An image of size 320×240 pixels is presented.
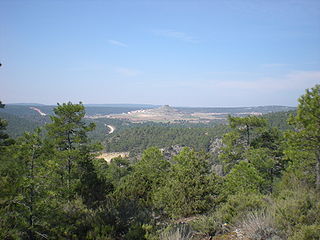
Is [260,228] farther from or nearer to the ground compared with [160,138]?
farther from the ground

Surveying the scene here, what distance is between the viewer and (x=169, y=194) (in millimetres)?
9766

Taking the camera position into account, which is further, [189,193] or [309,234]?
[189,193]

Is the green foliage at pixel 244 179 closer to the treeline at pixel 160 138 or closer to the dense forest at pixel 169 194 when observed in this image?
the dense forest at pixel 169 194

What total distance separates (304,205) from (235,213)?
66.5 inches

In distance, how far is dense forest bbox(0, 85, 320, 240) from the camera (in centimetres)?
553

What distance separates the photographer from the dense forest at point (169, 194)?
5.53 metres

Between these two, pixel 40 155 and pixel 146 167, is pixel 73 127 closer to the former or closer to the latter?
pixel 40 155

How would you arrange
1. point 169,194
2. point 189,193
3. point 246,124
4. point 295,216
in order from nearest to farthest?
1. point 295,216
2. point 189,193
3. point 169,194
4. point 246,124

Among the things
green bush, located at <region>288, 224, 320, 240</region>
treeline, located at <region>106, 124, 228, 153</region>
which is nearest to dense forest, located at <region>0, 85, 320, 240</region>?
green bush, located at <region>288, 224, 320, 240</region>

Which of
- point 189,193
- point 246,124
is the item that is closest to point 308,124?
point 189,193

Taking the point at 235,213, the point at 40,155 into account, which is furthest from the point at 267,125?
the point at 40,155

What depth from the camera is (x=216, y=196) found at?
10234 mm

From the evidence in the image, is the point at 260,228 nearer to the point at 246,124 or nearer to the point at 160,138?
the point at 246,124

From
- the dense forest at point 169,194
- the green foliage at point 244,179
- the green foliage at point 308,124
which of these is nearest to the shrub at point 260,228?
the dense forest at point 169,194
